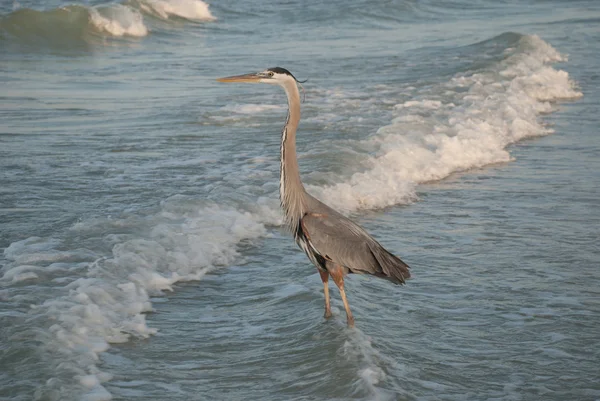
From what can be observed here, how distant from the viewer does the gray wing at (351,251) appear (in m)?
5.88

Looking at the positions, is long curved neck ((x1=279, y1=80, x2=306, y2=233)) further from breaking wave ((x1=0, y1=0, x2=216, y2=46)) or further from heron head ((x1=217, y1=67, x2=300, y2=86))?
breaking wave ((x1=0, y1=0, x2=216, y2=46))

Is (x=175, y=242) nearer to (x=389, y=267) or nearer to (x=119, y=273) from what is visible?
(x=119, y=273)

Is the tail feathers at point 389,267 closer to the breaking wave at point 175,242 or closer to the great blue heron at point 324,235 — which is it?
the great blue heron at point 324,235

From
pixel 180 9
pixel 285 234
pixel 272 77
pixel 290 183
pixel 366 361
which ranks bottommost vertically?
pixel 366 361

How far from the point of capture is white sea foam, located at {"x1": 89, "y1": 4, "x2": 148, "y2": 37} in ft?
80.2

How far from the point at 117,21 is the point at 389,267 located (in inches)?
797

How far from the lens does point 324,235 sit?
593cm

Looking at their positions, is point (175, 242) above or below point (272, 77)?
below

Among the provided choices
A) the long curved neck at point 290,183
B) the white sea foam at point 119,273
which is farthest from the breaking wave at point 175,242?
the long curved neck at point 290,183

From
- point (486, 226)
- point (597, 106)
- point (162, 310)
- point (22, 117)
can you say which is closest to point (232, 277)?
point (162, 310)

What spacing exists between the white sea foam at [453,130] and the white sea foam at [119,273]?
1.61 metres

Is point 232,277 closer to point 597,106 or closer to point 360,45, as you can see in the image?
point 597,106

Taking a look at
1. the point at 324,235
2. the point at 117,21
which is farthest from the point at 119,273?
the point at 117,21

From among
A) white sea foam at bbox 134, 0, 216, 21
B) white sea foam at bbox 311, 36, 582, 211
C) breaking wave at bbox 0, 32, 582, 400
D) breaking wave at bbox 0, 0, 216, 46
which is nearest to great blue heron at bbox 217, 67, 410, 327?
breaking wave at bbox 0, 32, 582, 400
